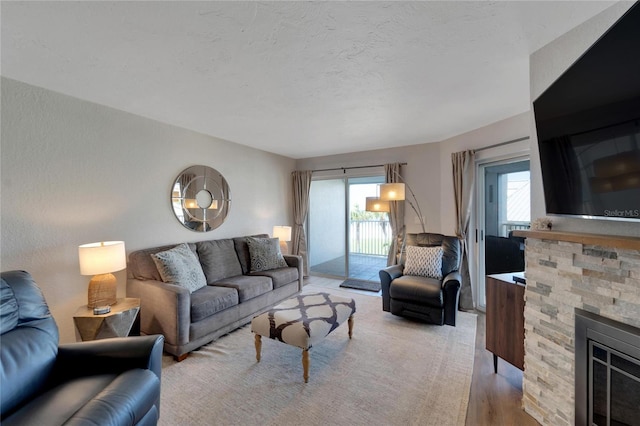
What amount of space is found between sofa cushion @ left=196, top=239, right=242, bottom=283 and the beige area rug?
0.79 m

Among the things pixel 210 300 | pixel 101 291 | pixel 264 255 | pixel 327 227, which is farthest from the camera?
pixel 327 227

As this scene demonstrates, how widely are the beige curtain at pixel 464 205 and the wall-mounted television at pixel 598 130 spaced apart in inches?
79.5

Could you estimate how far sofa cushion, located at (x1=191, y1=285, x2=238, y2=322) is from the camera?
2.51 metres

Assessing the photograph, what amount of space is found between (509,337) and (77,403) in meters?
2.76

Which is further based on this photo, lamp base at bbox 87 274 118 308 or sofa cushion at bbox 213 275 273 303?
sofa cushion at bbox 213 275 273 303

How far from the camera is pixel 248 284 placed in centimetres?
311

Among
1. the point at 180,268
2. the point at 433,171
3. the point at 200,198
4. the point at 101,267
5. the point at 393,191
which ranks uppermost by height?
the point at 433,171

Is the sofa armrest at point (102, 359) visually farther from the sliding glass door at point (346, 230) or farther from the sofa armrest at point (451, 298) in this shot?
the sliding glass door at point (346, 230)

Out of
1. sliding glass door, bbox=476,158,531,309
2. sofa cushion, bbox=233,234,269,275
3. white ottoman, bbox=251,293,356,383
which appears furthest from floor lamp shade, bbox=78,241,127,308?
sliding glass door, bbox=476,158,531,309

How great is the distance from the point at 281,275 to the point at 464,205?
2.74 metres

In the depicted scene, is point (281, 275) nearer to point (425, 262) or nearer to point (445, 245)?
point (425, 262)

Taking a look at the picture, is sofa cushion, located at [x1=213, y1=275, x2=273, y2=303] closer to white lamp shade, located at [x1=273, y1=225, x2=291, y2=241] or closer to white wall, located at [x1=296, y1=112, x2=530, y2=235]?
white lamp shade, located at [x1=273, y1=225, x2=291, y2=241]

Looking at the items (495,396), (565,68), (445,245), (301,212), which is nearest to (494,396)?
(495,396)

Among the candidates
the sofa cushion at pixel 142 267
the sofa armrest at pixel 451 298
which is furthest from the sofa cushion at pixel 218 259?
the sofa armrest at pixel 451 298
